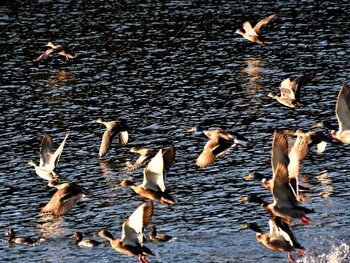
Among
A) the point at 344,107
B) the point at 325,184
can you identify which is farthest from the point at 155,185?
the point at 325,184

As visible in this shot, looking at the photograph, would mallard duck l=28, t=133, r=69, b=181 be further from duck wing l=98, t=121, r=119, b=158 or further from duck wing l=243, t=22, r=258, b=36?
duck wing l=243, t=22, r=258, b=36

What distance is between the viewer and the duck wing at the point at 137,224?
27.1 m

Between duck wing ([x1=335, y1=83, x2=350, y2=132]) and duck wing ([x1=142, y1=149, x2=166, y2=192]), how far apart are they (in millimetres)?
6059

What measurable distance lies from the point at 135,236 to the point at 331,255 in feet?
21.3

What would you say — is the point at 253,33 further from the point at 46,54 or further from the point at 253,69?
the point at 46,54

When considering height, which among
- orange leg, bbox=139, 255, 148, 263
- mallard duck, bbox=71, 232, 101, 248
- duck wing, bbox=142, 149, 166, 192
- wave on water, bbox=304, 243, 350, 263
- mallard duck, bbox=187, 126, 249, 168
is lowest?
wave on water, bbox=304, 243, 350, 263

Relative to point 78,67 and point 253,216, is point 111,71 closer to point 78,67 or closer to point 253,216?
point 78,67

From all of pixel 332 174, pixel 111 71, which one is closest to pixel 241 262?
pixel 332 174

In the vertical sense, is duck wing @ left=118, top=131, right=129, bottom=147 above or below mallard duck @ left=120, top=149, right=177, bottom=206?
below

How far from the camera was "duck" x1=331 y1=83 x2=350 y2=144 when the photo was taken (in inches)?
1215

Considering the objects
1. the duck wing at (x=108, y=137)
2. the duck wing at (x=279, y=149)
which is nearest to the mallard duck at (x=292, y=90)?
the duck wing at (x=108, y=137)

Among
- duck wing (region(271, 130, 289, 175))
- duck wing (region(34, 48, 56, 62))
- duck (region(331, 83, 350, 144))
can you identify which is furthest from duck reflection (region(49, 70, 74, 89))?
duck wing (region(271, 130, 289, 175))

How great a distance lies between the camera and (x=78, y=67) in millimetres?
55031

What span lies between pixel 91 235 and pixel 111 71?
21496mm
